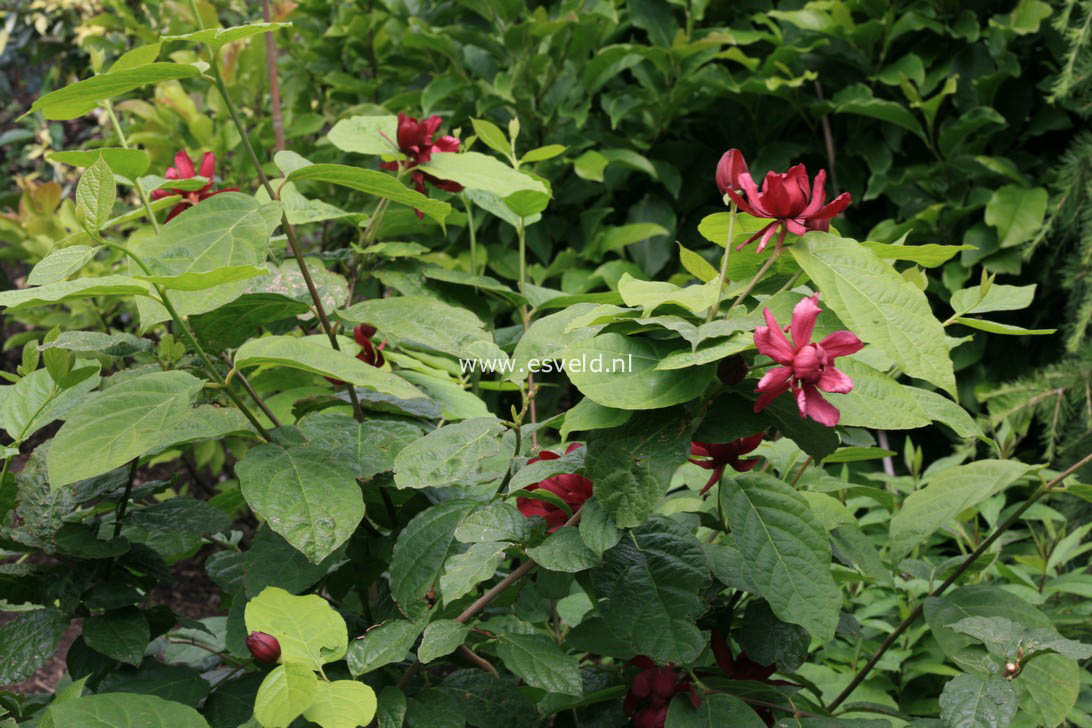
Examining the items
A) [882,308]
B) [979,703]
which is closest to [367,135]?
[882,308]

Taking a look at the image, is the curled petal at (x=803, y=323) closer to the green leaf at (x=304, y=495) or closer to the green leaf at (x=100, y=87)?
the green leaf at (x=304, y=495)

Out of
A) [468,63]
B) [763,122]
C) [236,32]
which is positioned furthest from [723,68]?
[236,32]

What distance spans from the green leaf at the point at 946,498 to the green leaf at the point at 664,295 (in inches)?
13.9

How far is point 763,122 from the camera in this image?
2.45 m

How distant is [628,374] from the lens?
74 cm

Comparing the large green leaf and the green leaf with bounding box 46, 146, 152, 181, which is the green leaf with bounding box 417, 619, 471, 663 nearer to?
the large green leaf

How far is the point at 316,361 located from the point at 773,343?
41cm

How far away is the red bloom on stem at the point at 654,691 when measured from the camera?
92 cm

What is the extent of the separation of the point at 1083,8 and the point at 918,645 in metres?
1.44

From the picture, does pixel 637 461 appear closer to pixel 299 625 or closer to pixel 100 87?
pixel 299 625

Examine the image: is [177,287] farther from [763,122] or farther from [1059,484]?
[763,122]

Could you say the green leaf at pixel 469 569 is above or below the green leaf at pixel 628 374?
below

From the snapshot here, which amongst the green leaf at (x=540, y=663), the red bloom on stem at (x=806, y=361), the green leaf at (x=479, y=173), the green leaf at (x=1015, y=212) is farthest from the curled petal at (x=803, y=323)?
the green leaf at (x=1015, y=212)

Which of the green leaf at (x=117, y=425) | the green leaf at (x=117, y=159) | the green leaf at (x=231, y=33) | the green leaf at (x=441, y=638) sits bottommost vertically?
the green leaf at (x=441, y=638)
